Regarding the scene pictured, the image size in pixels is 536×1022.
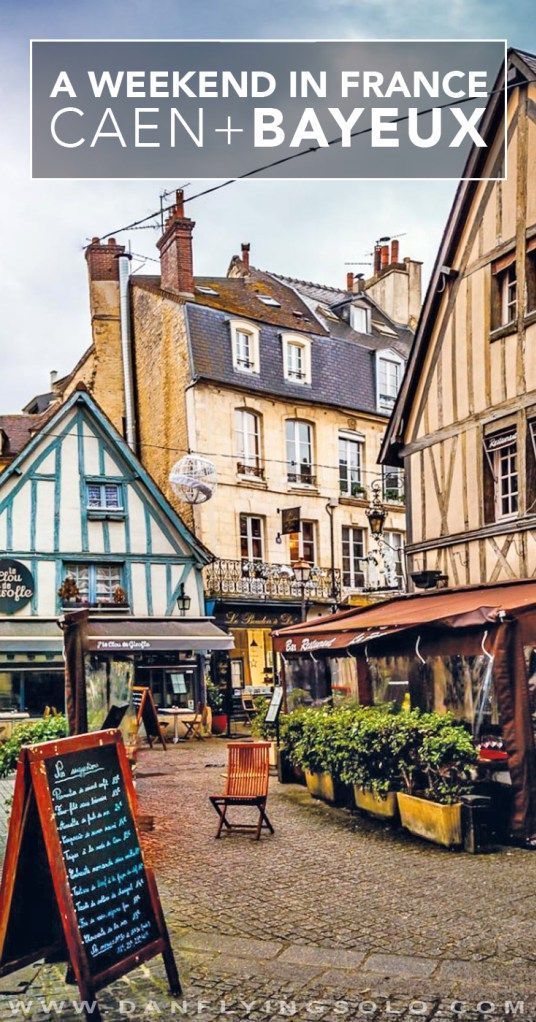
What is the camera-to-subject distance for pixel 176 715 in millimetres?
18672

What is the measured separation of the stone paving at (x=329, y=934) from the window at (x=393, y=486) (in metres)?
18.2

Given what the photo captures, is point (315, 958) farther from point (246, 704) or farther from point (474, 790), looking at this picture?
point (246, 704)

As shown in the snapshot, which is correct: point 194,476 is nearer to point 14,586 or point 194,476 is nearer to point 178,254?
point 14,586

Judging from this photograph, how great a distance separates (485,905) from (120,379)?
2192cm

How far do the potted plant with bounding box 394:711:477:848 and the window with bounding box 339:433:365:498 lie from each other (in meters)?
17.5

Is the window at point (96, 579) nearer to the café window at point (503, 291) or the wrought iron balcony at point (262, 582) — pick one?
the wrought iron balcony at point (262, 582)

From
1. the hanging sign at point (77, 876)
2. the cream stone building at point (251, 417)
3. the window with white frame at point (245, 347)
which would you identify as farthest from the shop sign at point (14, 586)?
the hanging sign at point (77, 876)

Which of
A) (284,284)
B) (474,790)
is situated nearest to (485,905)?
(474,790)

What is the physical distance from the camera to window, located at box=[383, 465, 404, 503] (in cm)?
2645

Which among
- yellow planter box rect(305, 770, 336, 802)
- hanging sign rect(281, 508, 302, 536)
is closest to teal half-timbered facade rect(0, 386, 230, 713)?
→ hanging sign rect(281, 508, 302, 536)

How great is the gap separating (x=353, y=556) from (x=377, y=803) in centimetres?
1739

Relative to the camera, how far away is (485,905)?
5887 mm

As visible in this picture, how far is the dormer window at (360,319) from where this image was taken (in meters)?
28.5

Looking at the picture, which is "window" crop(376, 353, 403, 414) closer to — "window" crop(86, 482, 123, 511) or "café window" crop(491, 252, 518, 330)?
"window" crop(86, 482, 123, 511)
